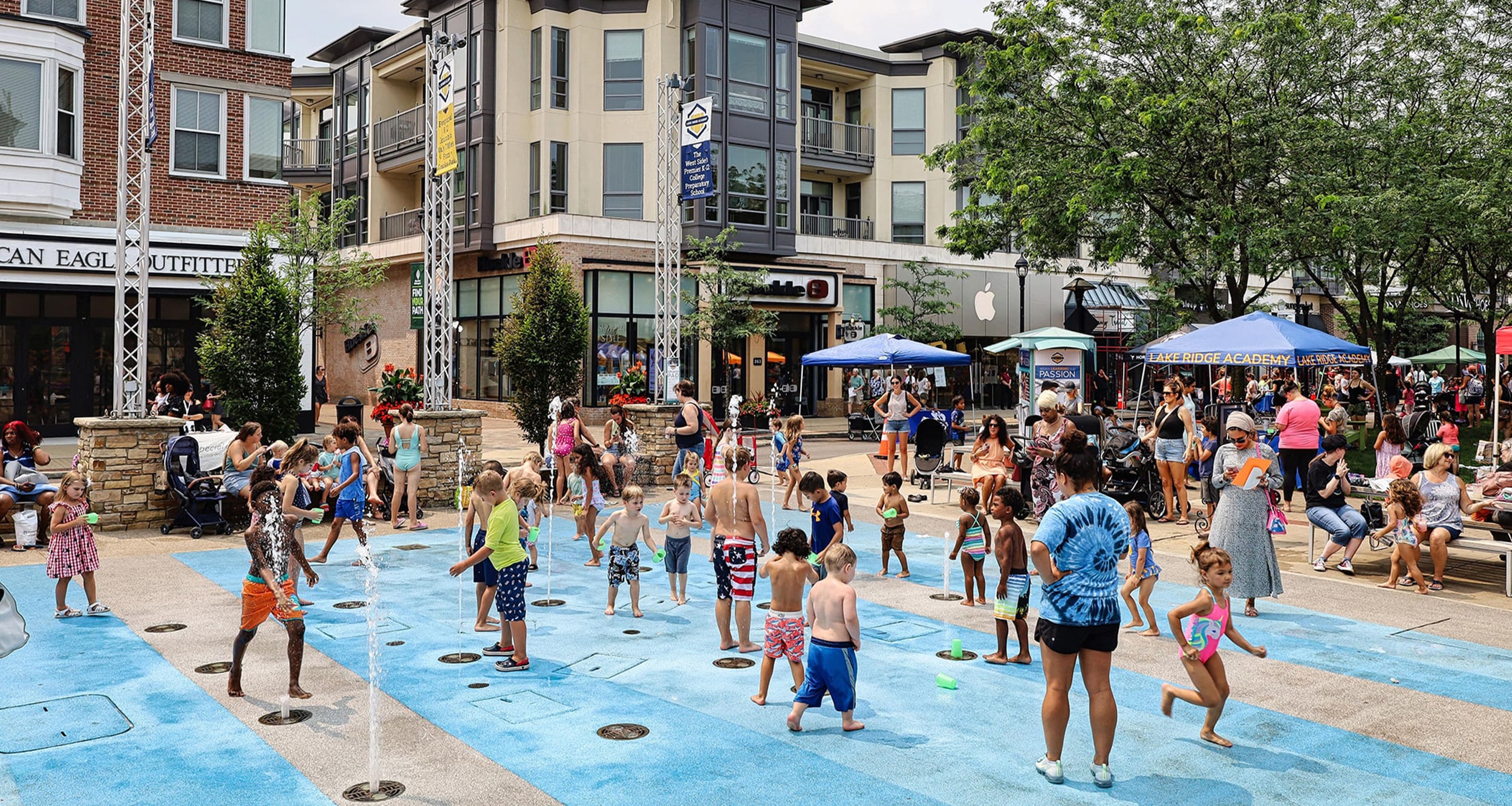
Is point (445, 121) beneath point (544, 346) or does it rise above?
above

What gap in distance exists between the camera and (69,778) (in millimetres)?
6188

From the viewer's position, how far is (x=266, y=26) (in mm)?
26297

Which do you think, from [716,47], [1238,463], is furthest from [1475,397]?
[1238,463]

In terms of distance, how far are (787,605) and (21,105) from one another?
72.3 feet

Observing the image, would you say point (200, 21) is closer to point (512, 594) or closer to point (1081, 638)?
point (512, 594)

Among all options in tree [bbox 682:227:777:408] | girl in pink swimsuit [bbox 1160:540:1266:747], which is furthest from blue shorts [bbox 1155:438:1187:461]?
tree [bbox 682:227:777:408]

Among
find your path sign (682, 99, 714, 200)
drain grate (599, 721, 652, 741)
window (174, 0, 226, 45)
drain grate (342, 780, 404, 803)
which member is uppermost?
window (174, 0, 226, 45)

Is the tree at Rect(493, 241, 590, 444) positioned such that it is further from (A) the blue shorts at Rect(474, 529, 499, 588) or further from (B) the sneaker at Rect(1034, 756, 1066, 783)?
(B) the sneaker at Rect(1034, 756, 1066, 783)

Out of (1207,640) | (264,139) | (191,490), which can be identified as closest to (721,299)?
(264,139)

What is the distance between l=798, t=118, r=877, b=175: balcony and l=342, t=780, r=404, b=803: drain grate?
34.4 m

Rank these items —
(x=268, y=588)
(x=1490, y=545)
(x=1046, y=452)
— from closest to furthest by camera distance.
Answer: (x=268, y=588) < (x=1490, y=545) < (x=1046, y=452)

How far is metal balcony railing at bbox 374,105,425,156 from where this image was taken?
127 ft

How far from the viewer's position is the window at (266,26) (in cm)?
2609

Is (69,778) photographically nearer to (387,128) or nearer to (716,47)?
(716,47)
